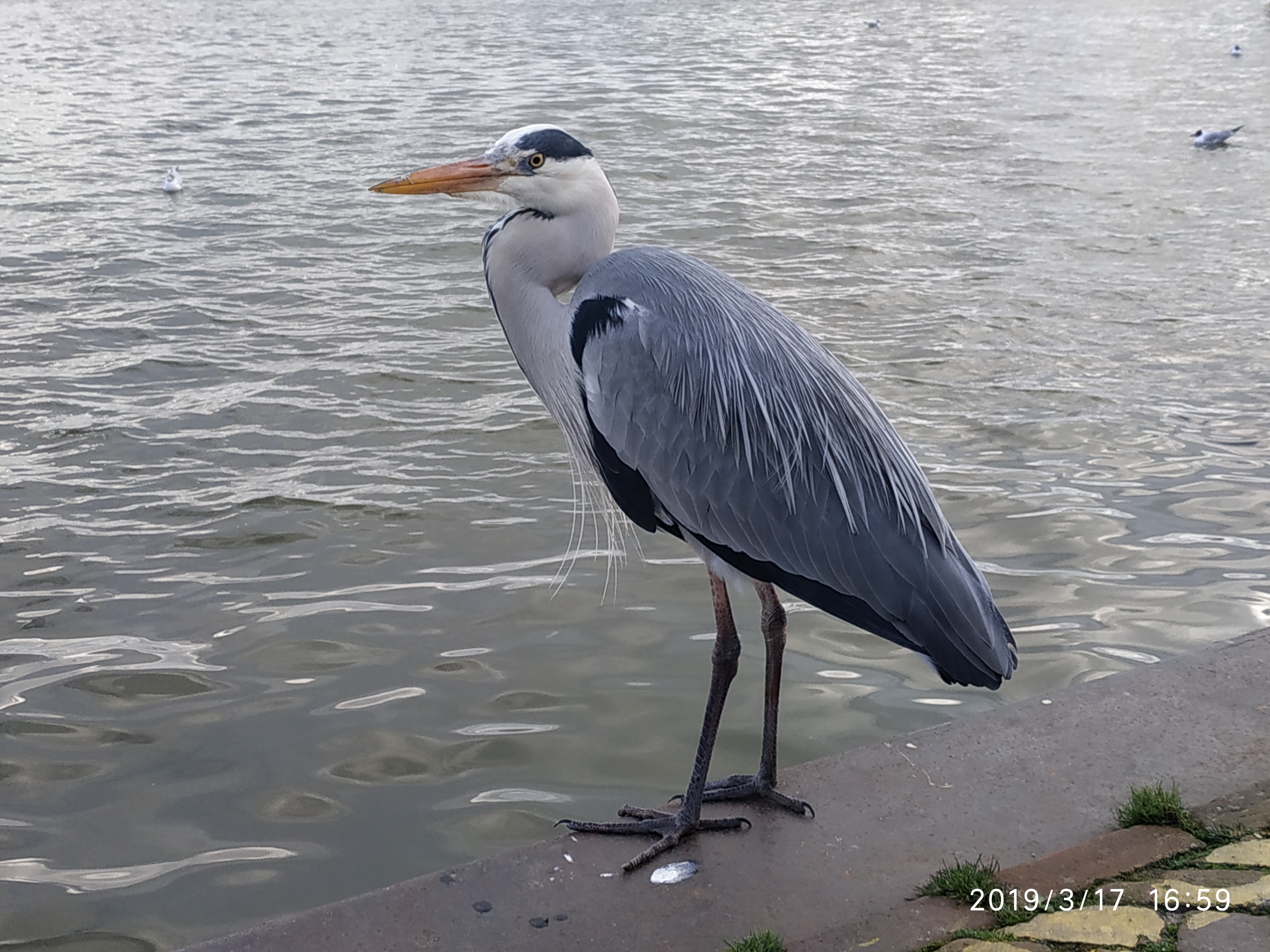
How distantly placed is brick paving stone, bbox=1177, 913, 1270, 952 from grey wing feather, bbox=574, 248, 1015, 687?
0.88m

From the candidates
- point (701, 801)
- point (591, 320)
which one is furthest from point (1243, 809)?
point (591, 320)

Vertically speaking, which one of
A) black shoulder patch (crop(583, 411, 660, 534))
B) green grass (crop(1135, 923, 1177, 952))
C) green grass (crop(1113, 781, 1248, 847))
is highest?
black shoulder patch (crop(583, 411, 660, 534))

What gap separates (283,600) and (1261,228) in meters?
9.65

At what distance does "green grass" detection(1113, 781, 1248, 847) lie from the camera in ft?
9.45

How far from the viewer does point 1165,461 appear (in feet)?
20.7

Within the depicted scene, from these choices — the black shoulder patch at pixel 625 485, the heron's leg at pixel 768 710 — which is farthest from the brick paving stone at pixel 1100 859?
the black shoulder patch at pixel 625 485

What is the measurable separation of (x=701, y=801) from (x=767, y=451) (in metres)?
0.96

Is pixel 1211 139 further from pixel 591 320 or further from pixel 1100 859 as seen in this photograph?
pixel 1100 859

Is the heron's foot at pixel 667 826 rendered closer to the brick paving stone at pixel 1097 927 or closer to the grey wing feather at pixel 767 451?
the grey wing feather at pixel 767 451

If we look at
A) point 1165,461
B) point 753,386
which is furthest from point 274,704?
point 1165,461

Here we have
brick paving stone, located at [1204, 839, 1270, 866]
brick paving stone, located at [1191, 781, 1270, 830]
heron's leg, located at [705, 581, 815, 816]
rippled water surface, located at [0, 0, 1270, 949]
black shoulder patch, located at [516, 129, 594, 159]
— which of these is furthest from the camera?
rippled water surface, located at [0, 0, 1270, 949]

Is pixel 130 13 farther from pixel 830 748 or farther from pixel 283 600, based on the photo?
pixel 830 748

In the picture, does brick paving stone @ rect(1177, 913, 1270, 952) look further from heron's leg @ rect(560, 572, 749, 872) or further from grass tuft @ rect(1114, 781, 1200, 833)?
heron's leg @ rect(560, 572, 749, 872)

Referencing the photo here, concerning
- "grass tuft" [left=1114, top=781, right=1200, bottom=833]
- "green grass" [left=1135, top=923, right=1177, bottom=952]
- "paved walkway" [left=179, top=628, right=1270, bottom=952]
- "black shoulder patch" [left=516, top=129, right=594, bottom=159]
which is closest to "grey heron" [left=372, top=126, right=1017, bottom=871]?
"black shoulder patch" [left=516, top=129, right=594, bottom=159]
